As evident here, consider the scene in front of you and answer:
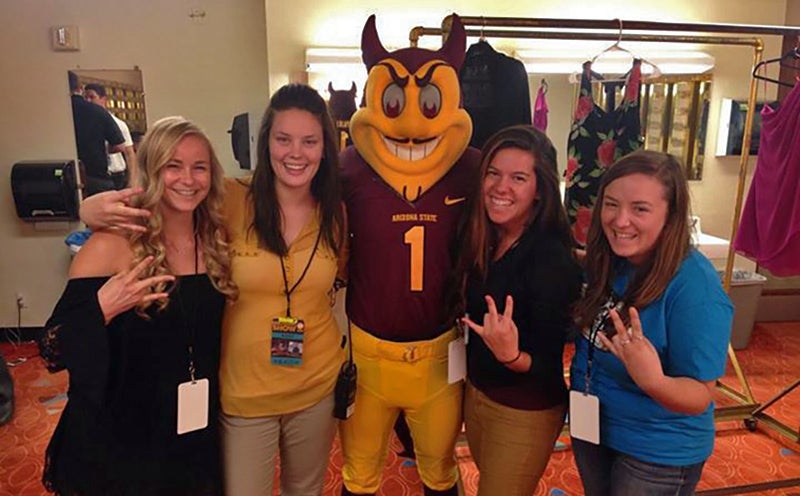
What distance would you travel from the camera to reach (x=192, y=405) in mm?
1385

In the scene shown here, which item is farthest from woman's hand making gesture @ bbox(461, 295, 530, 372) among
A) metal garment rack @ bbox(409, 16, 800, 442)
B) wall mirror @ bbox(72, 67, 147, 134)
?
wall mirror @ bbox(72, 67, 147, 134)

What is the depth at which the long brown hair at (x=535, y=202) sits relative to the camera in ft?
4.88

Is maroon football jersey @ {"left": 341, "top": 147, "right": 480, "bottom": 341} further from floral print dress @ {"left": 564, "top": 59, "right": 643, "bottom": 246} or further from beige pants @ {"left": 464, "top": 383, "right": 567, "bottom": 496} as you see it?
floral print dress @ {"left": 564, "top": 59, "right": 643, "bottom": 246}

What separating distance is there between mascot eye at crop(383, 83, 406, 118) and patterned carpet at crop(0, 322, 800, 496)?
1667 millimetres

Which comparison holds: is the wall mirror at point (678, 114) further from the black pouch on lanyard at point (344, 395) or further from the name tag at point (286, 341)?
the name tag at point (286, 341)

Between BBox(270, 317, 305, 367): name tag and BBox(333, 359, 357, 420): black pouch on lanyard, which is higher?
BBox(270, 317, 305, 367): name tag

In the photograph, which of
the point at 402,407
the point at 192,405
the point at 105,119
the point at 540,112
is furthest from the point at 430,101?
the point at 105,119

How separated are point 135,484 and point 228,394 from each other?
0.98 ft

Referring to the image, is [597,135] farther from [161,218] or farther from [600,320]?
[161,218]

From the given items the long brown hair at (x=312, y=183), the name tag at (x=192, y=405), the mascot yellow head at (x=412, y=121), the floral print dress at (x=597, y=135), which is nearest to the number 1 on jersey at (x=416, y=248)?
the mascot yellow head at (x=412, y=121)

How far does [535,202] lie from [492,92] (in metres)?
0.85

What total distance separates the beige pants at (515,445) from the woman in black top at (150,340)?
2.44ft

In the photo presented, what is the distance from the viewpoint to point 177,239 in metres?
1.41

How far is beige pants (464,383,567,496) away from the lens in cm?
146
